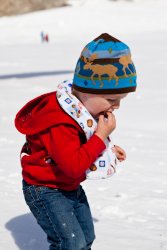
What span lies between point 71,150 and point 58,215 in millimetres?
469

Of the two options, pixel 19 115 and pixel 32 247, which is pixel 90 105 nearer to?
pixel 19 115

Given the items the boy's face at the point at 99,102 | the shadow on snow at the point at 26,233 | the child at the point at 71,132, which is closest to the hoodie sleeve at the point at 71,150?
the child at the point at 71,132

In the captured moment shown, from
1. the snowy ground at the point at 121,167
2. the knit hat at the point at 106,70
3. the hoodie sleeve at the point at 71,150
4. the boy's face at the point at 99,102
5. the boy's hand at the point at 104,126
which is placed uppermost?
the knit hat at the point at 106,70

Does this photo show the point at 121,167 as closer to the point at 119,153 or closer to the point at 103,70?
the point at 119,153

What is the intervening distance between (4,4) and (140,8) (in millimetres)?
14501

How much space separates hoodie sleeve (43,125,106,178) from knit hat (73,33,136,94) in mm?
253

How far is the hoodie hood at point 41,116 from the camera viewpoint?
329cm

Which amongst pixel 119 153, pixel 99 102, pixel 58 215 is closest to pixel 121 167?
pixel 119 153

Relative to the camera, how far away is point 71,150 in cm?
319

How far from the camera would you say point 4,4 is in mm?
55594

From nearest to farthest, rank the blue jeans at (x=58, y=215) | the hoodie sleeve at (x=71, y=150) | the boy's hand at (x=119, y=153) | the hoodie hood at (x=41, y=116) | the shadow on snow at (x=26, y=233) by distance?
1. the hoodie sleeve at (x=71, y=150)
2. the hoodie hood at (x=41, y=116)
3. the blue jeans at (x=58, y=215)
4. the boy's hand at (x=119, y=153)
5. the shadow on snow at (x=26, y=233)

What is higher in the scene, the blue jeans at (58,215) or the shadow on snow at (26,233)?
the blue jeans at (58,215)

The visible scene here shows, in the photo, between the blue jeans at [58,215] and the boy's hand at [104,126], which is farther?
the blue jeans at [58,215]

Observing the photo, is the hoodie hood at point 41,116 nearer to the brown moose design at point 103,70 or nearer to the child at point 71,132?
the child at point 71,132
